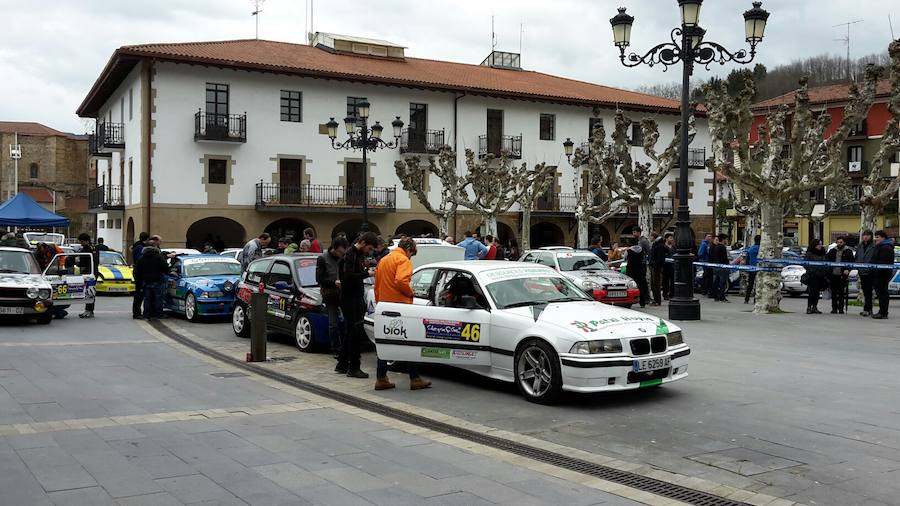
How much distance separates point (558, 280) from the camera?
10164 mm

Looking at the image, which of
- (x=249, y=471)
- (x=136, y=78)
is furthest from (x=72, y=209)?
(x=249, y=471)

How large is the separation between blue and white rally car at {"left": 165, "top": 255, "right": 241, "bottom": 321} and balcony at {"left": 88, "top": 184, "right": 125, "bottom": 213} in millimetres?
22689

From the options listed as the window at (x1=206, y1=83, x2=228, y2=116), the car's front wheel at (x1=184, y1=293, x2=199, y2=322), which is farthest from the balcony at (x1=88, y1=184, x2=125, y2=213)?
the car's front wheel at (x1=184, y1=293, x2=199, y2=322)

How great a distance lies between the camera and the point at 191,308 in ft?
58.5

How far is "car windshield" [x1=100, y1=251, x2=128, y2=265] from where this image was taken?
90.3ft

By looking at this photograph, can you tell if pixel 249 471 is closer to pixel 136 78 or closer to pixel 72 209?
pixel 136 78

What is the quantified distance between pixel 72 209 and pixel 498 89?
7495 cm

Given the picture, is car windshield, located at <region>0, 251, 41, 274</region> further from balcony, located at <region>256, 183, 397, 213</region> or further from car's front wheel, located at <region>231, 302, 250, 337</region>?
balcony, located at <region>256, 183, 397, 213</region>

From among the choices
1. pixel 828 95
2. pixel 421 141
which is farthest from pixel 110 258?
pixel 828 95

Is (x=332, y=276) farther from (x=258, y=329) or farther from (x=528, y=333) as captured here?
(x=528, y=333)

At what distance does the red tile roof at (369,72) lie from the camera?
36.2 metres

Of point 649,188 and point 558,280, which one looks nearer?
point 558,280

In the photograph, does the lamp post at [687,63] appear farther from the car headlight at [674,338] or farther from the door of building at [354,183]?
the door of building at [354,183]

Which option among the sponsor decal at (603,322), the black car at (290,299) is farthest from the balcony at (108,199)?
the sponsor decal at (603,322)
